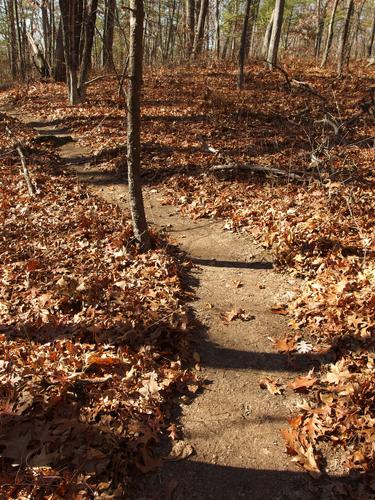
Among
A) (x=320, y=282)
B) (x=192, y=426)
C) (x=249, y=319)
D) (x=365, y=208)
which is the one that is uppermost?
(x=365, y=208)

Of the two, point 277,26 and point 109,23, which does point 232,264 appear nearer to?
point 109,23

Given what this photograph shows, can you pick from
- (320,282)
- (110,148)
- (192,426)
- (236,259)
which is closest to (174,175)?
(110,148)

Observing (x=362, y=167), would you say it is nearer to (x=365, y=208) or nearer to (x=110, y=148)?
(x=365, y=208)

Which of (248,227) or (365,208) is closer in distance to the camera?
(365,208)

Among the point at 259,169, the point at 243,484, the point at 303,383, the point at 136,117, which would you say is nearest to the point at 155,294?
the point at 303,383

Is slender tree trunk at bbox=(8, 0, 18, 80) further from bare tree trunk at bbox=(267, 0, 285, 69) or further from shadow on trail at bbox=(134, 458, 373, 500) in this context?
shadow on trail at bbox=(134, 458, 373, 500)

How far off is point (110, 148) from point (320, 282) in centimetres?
827

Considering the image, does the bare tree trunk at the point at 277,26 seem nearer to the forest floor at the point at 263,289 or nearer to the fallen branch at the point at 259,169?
the forest floor at the point at 263,289

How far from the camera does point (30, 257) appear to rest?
22.6 feet

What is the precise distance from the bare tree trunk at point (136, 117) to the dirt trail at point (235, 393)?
102 cm

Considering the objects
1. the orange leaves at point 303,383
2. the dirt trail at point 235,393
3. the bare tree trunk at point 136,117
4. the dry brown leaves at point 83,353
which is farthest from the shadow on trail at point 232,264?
the orange leaves at point 303,383

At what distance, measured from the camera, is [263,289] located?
6156 millimetres

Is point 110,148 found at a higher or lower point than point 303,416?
higher

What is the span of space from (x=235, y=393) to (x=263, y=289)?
6.70 feet
